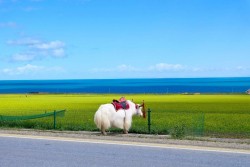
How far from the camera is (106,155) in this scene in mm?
A: 11578

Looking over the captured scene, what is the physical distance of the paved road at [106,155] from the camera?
10.4 meters

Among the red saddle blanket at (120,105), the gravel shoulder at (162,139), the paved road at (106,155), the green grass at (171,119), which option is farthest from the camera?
the green grass at (171,119)

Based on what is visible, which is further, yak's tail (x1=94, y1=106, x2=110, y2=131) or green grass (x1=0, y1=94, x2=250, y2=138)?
green grass (x1=0, y1=94, x2=250, y2=138)

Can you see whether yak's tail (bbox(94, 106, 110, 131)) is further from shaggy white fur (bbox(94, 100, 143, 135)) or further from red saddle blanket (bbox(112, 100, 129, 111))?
red saddle blanket (bbox(112, 100, 129, 111))

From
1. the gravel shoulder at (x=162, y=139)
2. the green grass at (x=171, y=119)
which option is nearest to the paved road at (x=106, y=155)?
the gravel shoulder at (x=162, y=139)

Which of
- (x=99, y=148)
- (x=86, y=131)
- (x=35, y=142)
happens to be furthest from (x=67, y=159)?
(x=86, y=131)

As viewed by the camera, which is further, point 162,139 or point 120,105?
point 120,105

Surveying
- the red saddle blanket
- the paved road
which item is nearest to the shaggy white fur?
the red saddle blanket

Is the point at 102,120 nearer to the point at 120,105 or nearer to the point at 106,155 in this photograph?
the point at 120,105

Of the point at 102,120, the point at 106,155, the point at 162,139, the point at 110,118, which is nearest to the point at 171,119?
the point at 110,118

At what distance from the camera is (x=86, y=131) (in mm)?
17703

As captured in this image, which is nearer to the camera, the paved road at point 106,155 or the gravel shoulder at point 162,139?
the paved road at point 106,155

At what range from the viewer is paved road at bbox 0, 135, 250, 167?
34.2 feet

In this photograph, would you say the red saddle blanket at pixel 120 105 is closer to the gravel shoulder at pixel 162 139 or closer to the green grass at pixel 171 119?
the gravel shoulder at pixel 162 139
